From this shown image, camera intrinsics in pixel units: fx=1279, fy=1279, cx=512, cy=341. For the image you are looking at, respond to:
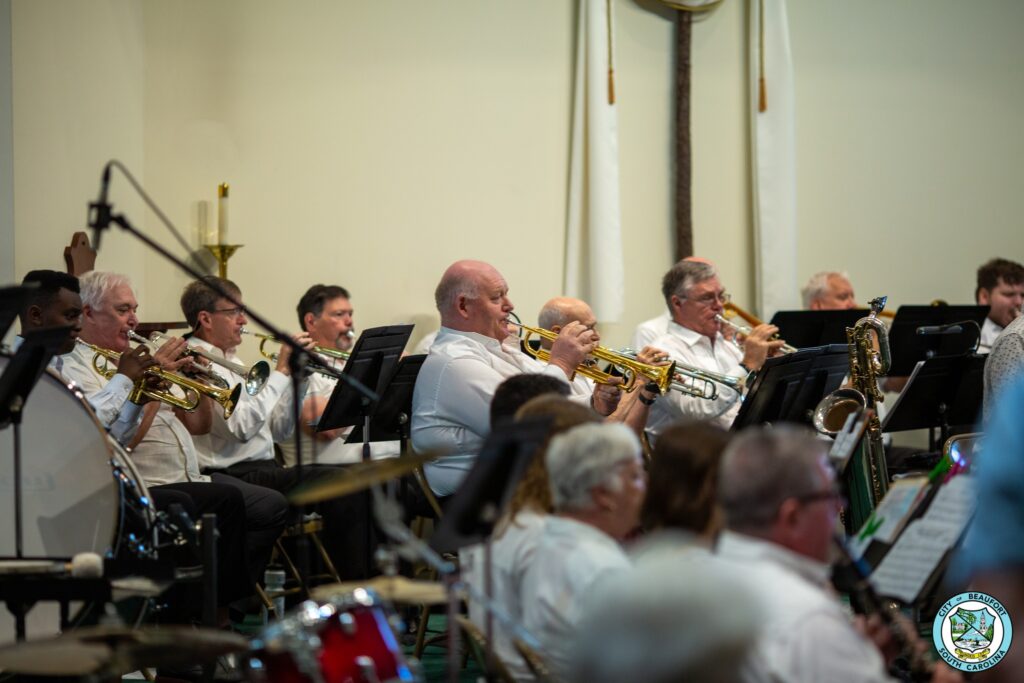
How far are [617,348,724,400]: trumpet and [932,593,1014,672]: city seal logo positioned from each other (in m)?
2.11

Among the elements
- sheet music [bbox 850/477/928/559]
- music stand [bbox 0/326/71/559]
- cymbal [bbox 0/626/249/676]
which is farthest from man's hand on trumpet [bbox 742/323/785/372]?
cymbal [bbox 0/626/249/676]

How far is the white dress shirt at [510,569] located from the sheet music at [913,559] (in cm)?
81

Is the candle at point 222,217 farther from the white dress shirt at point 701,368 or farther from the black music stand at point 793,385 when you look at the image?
the black music stand at point 793,385

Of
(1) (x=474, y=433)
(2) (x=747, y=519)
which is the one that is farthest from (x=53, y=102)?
(2) (x=747, y=519)

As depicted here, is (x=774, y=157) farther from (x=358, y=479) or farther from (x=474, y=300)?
(x=358, y=479)

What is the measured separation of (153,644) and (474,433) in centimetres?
304

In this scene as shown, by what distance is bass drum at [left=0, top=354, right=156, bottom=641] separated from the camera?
4164 mm

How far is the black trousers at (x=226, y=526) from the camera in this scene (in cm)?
525

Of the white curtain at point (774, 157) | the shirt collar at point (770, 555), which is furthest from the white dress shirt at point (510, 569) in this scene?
the white curtain at point (774, 157)

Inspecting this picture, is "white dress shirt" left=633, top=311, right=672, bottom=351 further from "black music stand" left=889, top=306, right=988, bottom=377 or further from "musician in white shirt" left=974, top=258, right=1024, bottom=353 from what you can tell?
"musician in white shirt" left=974, top=258, right=1024, bottom=353

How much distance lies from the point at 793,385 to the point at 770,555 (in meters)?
3.21

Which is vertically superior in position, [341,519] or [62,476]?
[62,476]

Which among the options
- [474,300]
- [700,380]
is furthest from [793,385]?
[474,300]

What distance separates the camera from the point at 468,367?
17.8 ft
